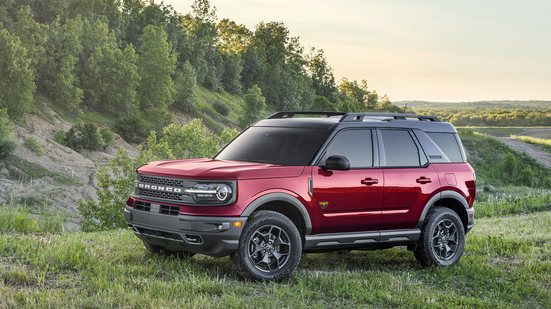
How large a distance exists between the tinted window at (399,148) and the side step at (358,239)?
0.92m

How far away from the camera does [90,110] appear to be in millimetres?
93125

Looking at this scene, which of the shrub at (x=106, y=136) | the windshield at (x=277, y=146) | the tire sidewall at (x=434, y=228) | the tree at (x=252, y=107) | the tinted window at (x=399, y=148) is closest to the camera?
the windshield at (x=277, y=146)

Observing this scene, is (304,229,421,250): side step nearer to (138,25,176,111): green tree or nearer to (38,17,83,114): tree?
(38,17,83,114): tree

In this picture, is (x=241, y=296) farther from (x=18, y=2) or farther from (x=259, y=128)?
(x=18, y=2)

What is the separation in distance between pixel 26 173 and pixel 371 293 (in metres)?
57.7

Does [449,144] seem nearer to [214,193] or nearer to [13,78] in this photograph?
[214,193]

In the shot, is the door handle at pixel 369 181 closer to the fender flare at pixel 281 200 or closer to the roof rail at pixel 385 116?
the roof rail at pixel 385 116

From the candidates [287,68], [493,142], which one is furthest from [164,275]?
[287,68]

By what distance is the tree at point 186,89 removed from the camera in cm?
10948

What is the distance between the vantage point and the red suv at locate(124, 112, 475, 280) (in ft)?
30.4

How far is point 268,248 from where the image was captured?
9.52 meters

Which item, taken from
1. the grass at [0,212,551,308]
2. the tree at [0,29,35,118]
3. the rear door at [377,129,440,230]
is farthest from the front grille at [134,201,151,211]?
the tree at [0,29,35,118]

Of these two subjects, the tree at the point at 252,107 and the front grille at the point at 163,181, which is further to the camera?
the tree at the point at 252,107

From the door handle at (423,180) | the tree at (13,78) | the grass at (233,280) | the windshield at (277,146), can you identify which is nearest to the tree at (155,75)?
the tree at (13,78)
